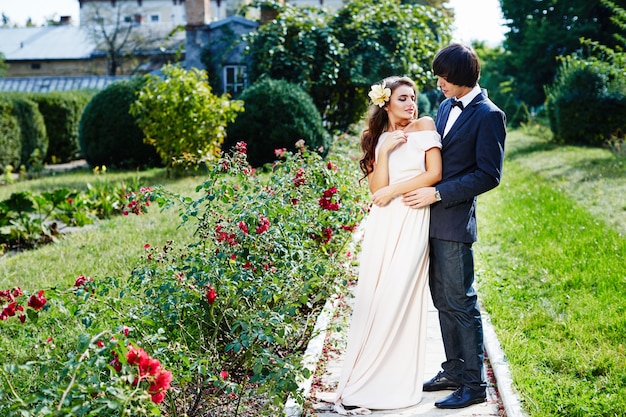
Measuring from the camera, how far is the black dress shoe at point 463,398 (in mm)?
4113

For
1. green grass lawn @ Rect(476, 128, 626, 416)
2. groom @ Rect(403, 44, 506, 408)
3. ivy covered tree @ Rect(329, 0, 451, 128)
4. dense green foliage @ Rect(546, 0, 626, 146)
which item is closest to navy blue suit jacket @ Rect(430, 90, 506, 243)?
groom @ Rect(403, 44, 506, 408)

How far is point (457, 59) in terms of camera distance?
3.95 meters

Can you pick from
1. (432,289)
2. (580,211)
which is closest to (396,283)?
(432,289)

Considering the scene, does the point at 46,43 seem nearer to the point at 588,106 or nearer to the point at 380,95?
the point at 588,106

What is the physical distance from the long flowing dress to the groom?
4.1 inches

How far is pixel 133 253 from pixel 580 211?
601cm

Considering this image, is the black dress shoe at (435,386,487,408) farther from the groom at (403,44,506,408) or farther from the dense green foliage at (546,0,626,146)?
the dense green foliage at (546,0,626,146)

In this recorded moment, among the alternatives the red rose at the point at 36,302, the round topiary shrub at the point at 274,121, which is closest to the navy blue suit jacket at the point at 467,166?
the red rose at the point at 36,302

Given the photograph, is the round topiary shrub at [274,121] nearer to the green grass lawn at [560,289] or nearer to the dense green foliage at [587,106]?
the green grass lawn at [560,289]

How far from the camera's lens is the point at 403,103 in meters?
4.12

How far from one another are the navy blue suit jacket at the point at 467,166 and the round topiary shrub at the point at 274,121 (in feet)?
33.4

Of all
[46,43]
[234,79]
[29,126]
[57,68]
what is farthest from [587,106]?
[46,43]

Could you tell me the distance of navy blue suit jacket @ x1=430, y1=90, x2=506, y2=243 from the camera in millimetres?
3955

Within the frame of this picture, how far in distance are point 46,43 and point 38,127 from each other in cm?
3117
